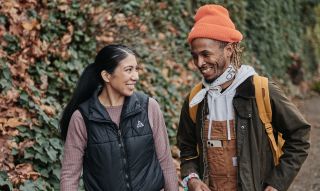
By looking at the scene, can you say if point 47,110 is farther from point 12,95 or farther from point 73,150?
point 73,150

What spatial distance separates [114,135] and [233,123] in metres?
0.81

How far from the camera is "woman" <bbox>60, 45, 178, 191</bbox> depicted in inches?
135

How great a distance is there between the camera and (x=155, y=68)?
8.16 m

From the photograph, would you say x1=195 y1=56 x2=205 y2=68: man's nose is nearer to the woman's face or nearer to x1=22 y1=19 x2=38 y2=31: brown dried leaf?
the woman's face

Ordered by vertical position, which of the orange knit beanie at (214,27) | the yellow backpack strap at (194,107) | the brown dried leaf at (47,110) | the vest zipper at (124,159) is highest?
the orange knit beanie at (214,27)

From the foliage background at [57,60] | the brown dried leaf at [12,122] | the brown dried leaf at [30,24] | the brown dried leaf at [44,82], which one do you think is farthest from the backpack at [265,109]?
the brown dried leaf at [30,24]

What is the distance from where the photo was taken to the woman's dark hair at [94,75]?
358 centimetres

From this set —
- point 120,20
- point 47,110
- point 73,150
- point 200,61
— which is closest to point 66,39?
point 47,110

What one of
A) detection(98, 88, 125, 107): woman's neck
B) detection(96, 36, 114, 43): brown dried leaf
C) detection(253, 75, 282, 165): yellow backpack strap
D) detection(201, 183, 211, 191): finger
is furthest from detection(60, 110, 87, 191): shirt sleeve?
detection(96, 36, 114, 43): brown dried leaf

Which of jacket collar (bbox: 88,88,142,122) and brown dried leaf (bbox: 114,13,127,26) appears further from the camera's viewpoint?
brown dried leaf (bbox: 114,13,127,26)

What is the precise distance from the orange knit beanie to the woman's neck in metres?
0.72

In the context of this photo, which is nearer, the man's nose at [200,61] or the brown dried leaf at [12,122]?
the man's nose at [200,61]

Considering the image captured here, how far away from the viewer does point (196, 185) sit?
3.27m

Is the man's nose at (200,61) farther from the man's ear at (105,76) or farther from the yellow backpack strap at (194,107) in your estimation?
the man's ear at (105,76)
